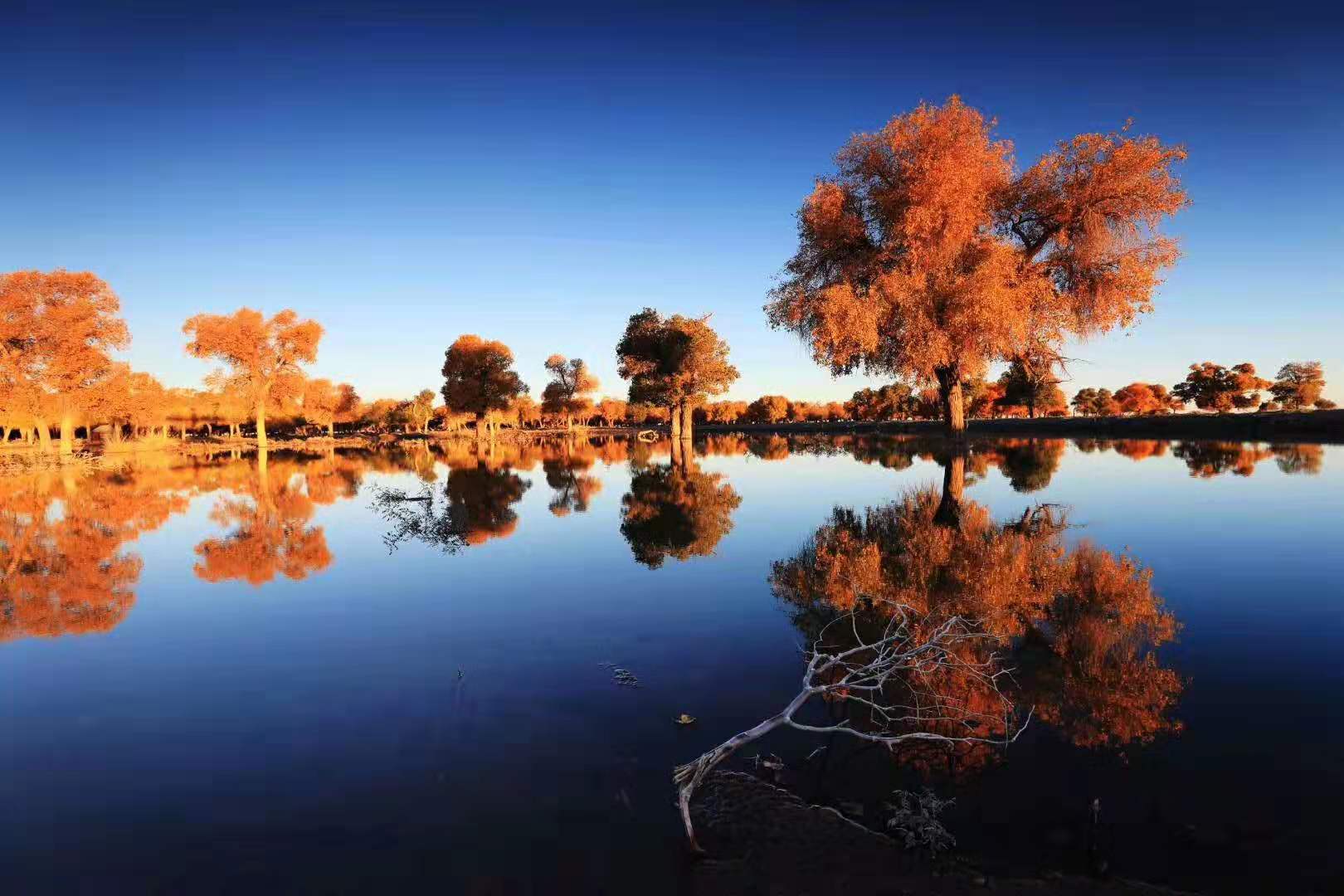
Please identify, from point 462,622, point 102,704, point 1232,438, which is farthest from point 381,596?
point 1232,438

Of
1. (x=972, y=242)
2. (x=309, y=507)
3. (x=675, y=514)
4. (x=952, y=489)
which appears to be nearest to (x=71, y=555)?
(x=309, y=507)

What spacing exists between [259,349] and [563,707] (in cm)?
7632

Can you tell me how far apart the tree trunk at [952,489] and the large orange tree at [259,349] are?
67408 millimetres

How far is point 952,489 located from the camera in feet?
68.7

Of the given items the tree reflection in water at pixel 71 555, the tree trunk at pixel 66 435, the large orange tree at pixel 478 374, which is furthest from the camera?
the large orange tree at pixel 478 374

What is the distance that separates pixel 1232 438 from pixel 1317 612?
190 ft

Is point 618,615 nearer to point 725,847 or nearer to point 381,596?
point 381,596

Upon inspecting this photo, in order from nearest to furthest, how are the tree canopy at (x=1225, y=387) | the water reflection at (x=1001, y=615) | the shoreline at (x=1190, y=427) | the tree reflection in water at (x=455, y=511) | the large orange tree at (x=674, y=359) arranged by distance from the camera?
the water reflection at (x=1001, y=615) < the tree reflection in water at (x=455, y=511) < the shoreline at (x=1190, y=427) < the large orange tree at (x=674, y=359) < the tree canopy at (x=1225, y=387)

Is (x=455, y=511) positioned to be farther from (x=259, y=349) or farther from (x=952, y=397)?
(x=259, y=349)

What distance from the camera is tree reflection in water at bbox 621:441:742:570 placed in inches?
543

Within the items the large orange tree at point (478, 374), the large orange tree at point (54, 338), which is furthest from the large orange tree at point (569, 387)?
the large orange tree at point (54, 338)

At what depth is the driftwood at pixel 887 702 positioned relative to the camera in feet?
14.1

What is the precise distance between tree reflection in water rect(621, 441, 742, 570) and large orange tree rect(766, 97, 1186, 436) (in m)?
9.11

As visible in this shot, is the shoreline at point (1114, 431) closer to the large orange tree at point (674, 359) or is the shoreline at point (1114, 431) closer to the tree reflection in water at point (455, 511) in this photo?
the large orange tree at point (674, 359)
